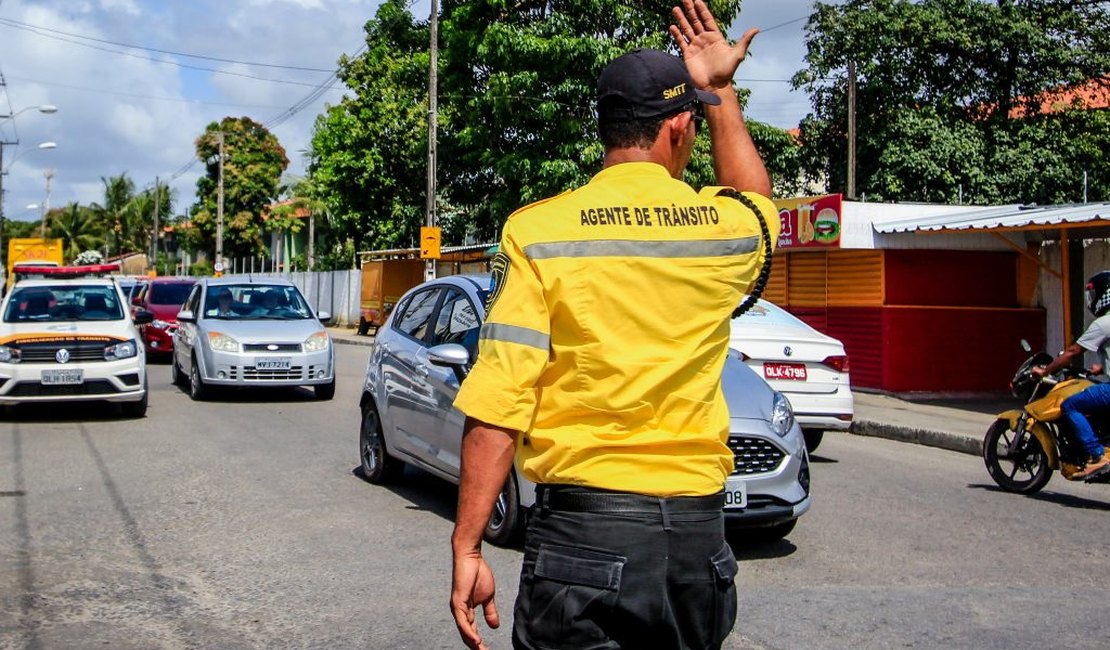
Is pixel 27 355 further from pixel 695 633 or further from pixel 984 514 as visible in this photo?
pixel 695 633

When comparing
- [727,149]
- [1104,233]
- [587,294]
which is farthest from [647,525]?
[1104,233]

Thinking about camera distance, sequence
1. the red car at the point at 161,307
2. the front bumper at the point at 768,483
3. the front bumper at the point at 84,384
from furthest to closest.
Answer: the red car at the point at 161,307, the front bumper at the point at 84,384, the front bumper at the point at 768,483

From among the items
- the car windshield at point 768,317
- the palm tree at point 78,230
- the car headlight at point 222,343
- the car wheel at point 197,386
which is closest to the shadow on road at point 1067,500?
the car windshield at point 768,317

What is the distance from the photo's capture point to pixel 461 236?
133 feet

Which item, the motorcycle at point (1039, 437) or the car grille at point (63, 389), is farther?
the car grille at point (63, 389)

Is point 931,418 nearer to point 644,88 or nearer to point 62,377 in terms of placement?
point 62,377

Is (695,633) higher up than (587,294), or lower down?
lower down

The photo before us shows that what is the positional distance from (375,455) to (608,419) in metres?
7.11

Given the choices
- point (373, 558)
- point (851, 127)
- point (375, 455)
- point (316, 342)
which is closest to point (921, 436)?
point (375, 455)

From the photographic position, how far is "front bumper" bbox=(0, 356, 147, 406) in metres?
12.8

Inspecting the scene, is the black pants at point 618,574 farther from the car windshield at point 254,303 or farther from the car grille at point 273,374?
the car windshield at point 254,303

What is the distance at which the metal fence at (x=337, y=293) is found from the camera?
4175cm

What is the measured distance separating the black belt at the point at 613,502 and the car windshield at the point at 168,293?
2253 cm

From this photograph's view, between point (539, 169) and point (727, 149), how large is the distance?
24.8m
